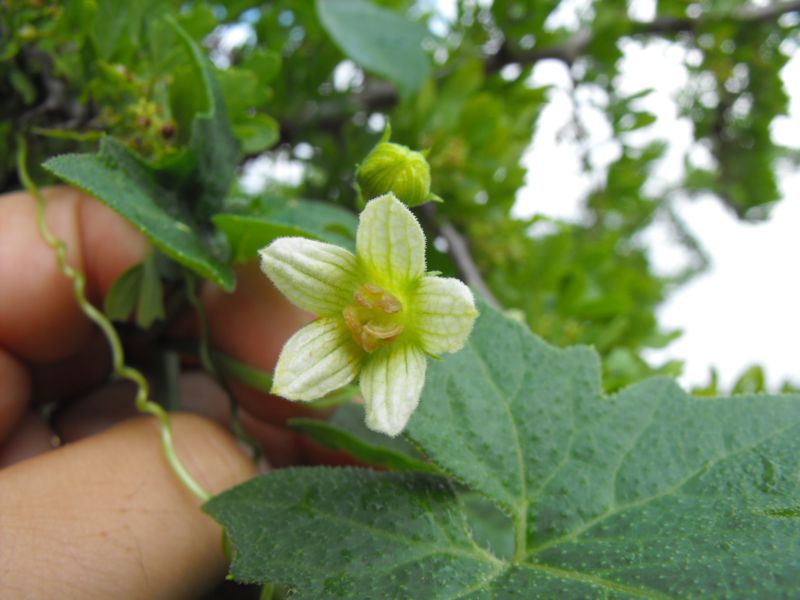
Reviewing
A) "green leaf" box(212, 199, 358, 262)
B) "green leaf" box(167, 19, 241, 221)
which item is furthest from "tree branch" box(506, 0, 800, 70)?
"green leaf" box(167, 19, 241, 221)

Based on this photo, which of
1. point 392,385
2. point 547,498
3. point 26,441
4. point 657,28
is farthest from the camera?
point 657,28

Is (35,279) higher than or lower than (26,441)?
higher

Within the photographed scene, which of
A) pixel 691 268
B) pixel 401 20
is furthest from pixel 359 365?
pixel 691 268

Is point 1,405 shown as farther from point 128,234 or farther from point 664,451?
point 664,451

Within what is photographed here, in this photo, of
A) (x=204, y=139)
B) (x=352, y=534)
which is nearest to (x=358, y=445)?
(x=352, y=534)

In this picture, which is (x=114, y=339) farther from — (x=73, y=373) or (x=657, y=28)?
(x=657, y=28)

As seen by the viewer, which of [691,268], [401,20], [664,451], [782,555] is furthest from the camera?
[691,268]

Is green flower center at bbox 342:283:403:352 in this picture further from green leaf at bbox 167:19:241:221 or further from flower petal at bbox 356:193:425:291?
green leaf at bbox 167:19:241:221
